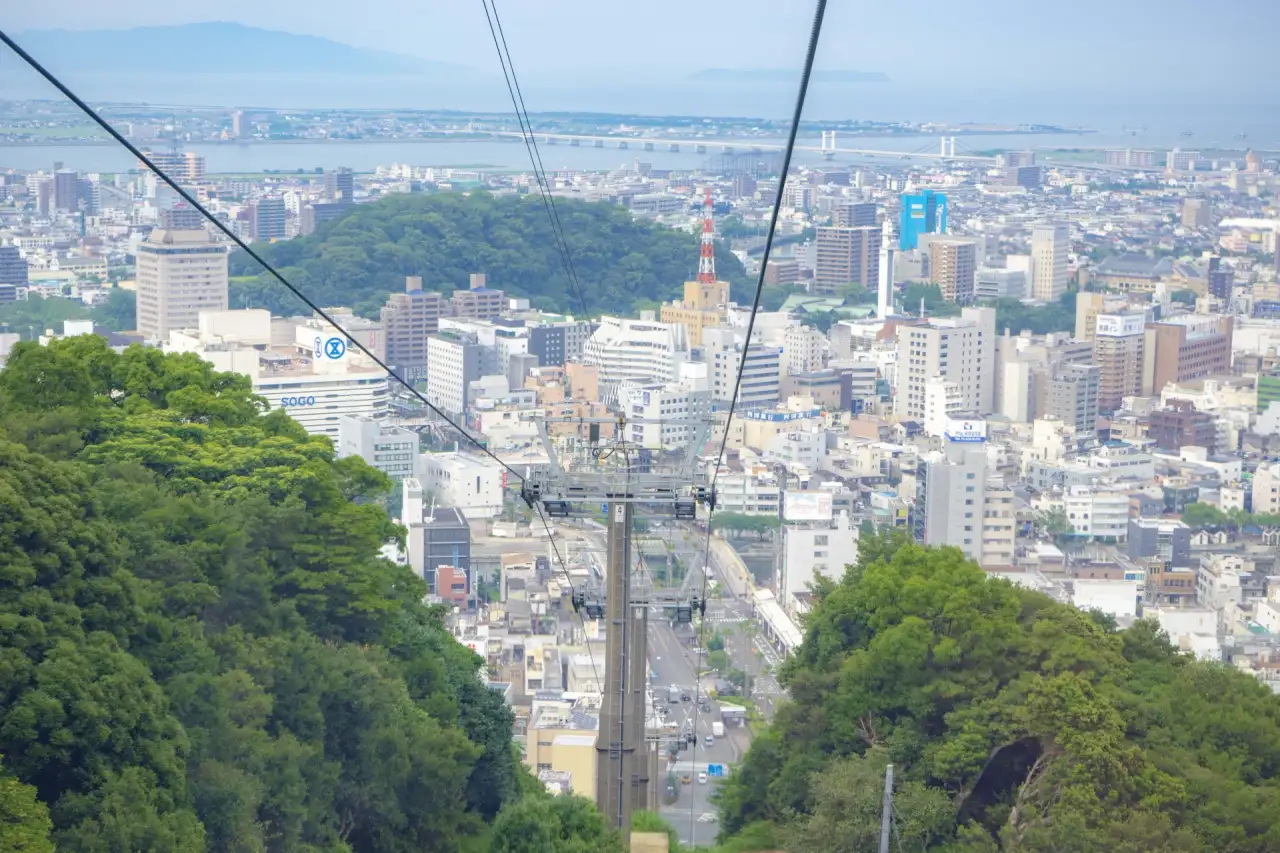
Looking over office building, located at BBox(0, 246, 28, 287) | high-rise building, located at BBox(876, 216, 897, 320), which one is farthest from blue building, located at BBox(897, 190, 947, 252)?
office building, located at BBox(0, 246, 28, 287)

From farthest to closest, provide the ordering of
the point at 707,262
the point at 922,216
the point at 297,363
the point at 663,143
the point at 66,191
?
the point at 922,216, the point at 663,143, the point at 66,191, the point at 707,262, the point at 297,363

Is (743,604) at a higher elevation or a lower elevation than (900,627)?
lower

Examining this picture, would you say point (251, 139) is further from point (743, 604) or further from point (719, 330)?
point (743, 604)

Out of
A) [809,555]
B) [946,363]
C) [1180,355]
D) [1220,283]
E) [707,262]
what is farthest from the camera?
[1220,283]

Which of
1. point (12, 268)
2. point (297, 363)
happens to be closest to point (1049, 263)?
point (297, 363)

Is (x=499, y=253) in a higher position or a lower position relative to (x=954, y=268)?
higher

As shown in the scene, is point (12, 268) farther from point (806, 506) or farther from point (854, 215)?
point (854, 215)

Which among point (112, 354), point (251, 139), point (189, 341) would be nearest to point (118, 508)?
point (112, 354)
